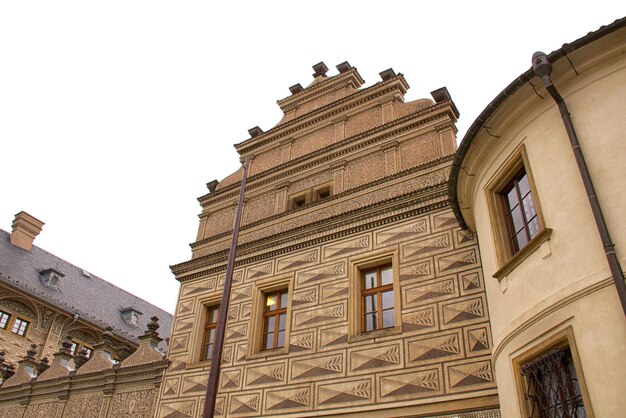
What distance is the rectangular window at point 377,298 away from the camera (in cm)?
875

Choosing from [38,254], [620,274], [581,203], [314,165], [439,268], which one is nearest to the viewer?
[620,274]

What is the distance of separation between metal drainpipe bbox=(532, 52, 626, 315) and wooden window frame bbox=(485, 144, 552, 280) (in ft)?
2.05

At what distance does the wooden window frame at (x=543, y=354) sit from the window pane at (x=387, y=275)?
3.57m

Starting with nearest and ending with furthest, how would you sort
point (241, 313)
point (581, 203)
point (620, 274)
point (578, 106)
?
point (620, 274) → point (581, 203) → point (578, 106) → point (241, 313)

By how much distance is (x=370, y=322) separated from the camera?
29.1 ft

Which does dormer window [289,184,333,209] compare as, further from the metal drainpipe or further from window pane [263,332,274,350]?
the metal drainpipe

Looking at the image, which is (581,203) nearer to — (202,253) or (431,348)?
(431,348)

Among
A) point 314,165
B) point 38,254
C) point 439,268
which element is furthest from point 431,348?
point 38,254

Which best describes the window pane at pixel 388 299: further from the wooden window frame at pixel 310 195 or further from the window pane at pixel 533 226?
the window pane at pixel 533 226

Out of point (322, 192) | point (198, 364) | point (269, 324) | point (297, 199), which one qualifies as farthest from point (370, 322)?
point (297, 199)

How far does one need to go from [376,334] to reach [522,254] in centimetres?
328

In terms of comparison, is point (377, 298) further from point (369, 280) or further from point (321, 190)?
point (321, 190)

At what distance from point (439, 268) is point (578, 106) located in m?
3.54

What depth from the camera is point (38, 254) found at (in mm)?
25312
